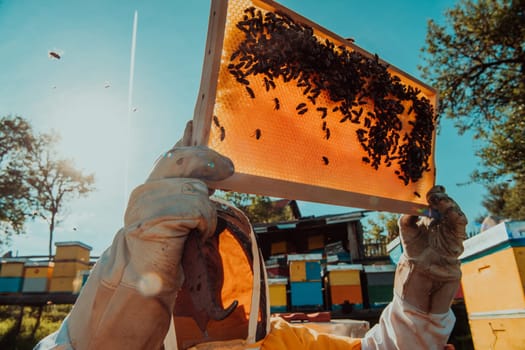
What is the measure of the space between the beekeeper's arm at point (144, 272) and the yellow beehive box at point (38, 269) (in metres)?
11.3

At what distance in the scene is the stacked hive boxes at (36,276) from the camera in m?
10.8

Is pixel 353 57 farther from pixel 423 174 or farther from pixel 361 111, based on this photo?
pixel 423 174

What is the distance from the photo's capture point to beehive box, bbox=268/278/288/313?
8.24m

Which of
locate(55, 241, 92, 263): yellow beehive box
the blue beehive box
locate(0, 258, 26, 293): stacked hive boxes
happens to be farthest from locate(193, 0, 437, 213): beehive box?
locate(0, 258, 26, 293): stacked hive boxes

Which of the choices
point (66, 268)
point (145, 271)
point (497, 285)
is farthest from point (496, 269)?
point (66, 268)

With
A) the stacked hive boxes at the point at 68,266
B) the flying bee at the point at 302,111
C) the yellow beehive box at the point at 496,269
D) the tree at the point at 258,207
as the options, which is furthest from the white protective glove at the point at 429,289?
the tree at the point at 258,207

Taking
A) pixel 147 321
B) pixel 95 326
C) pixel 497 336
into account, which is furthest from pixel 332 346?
pixel 497 336

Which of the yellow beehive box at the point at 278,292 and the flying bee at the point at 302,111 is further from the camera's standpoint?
the yellow beehive box at the point at 278,292

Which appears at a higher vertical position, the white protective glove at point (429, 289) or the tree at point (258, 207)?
the tree at point (258, 207)

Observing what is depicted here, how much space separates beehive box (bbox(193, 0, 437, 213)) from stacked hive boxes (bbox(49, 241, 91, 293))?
1071 cm

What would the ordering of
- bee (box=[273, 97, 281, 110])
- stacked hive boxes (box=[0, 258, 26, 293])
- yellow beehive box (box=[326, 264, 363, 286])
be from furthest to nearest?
stacked hive boxes (box=[0, 258, 26, 293]) < yellow beehive box (box=[326, 264, 363, 286]) < bee (box=[273, 97, 281, 110])

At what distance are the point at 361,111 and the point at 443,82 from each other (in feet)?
33.6

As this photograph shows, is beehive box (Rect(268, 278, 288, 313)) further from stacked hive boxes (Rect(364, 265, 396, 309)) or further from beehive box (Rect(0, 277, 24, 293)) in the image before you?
beehive box (Rect(0, 277, 24, 293))

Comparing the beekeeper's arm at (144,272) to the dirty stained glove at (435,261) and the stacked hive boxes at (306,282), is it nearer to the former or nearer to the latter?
the dirty stained glove at (435,261)
